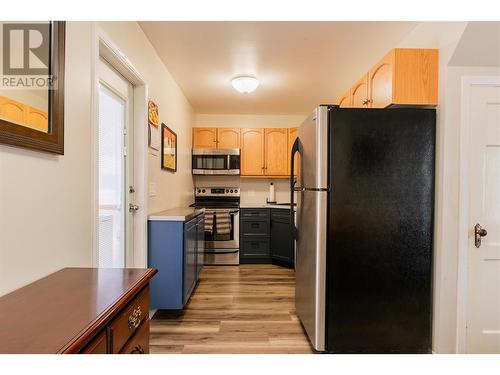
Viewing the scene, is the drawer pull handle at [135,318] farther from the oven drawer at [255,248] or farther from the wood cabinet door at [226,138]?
the wood cabinet door at [226,138]

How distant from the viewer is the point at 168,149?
3.25 metres

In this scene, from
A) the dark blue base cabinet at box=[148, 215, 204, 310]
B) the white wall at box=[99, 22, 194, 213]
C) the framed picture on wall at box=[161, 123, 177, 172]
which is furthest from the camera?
the framed picture on wall at box=[161, 123, 177, 172]

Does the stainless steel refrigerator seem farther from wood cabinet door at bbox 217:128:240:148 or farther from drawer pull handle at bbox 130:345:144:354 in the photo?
wood cabinet door at bbox 217:128:240:148

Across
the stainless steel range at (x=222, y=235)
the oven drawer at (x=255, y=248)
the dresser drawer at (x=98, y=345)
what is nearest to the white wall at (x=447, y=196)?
the dresser drawer at (x=98, y=345)

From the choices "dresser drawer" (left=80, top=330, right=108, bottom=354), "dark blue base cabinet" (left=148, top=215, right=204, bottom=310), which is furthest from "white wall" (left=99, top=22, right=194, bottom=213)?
"dresser drawer" (left=80, top=330, right=108, bottom=354)

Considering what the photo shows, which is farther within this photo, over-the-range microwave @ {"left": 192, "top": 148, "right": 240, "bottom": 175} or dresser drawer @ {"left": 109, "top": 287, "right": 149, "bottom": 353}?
over-the-range microwave @ {"left": 192, "top": 148, "right": 240, "bottom": 175}

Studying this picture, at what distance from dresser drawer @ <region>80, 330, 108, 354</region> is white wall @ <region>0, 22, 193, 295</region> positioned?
0.47 metres

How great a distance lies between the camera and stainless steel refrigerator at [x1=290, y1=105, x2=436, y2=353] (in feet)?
6.44

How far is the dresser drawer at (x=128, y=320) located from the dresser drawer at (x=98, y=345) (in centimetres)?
4

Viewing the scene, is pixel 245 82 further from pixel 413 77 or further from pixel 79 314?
pixel 79 314

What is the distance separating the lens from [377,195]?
1.98 m

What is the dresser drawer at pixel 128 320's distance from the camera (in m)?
0.88

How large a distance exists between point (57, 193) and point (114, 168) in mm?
960
